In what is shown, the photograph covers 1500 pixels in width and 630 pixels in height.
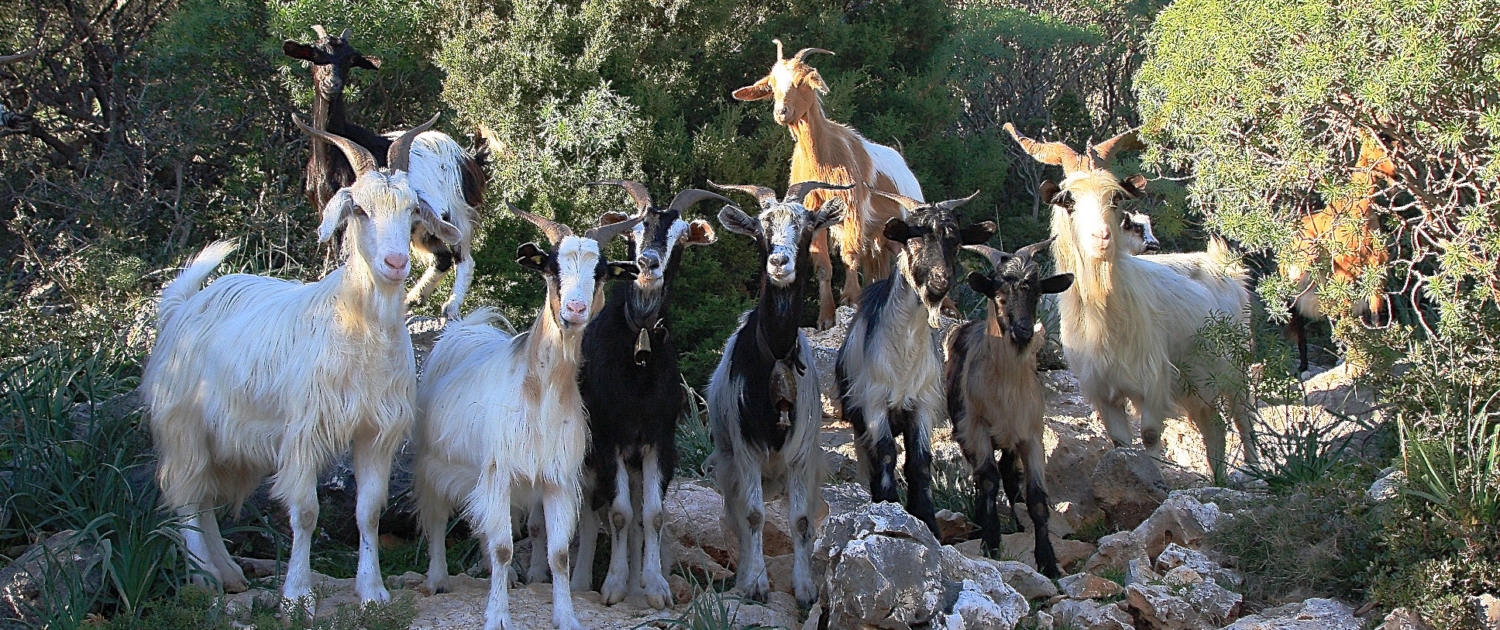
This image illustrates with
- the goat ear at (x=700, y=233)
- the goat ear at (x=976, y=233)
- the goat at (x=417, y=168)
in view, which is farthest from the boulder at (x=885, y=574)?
the goat at (x=417, y=168)

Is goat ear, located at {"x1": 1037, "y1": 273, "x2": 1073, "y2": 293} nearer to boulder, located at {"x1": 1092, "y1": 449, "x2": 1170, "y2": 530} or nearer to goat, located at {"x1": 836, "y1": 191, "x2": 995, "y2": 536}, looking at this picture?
goat, located at {"x1": 836, "y1": 191, "x2": 995, "y2": 536}

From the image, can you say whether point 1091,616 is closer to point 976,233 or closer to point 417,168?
point 976,233

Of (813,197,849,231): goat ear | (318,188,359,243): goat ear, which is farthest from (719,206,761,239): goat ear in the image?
(318,188,359,243): goat ear

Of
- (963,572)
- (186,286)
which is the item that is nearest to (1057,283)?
(963,572)

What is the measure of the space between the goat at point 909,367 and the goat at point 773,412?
1.19 ft

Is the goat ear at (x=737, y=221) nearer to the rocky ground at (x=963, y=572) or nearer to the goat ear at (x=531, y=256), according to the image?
the goat ear at (x=531, y=256)

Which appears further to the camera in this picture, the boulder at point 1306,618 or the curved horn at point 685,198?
the curved horn at point 685,198

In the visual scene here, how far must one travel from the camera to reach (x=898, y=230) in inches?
310

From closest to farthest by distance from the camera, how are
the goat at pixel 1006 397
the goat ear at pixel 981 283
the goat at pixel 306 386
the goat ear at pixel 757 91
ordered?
the goat at pixel 306 386 < the goat at pixel 1006 397 < the goat ear at pixel 981 283 < the goat ear at pixel 757 91

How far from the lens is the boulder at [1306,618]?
6.45m

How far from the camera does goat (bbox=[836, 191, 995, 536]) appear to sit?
7785 mm

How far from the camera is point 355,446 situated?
6789mm

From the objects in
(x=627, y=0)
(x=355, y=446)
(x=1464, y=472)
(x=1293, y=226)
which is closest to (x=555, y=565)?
(x=355, y=446)

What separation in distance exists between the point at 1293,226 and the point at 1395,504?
211cm
